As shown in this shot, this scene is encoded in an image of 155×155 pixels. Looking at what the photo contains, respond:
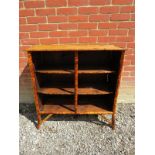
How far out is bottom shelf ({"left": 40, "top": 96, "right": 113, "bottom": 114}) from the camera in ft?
7.41

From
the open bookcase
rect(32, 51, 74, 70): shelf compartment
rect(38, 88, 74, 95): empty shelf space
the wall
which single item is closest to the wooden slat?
the open bookcase

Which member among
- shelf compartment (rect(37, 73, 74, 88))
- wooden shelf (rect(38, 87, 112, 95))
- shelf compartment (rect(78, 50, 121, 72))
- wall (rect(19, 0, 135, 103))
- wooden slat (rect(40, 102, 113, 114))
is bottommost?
wooden slat (rect(40, 102, 113, 114))

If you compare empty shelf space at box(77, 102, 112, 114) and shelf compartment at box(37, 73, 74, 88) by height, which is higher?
shelf compartment at box(37, 73, 74, 88)

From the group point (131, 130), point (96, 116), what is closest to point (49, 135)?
point (96, 116)

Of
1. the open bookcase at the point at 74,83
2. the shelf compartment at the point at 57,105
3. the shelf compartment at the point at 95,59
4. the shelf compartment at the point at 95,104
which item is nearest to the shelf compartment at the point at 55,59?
the open bookcase at the point at 74,83

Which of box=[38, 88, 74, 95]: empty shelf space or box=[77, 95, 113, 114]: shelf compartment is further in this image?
box=[77, 95, 113, 114]: shelf compartment

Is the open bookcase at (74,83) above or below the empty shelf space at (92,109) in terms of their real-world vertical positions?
above

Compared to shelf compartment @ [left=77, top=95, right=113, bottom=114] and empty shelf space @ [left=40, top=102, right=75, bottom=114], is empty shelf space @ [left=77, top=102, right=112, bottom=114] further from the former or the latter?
empty shelf space @ [left=40, top=102, right=75, bottom=114]

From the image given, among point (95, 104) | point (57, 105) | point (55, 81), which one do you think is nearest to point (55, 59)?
point (55, 81)

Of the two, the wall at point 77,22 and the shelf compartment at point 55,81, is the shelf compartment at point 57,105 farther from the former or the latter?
the wall at point 77,22

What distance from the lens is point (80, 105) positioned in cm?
239

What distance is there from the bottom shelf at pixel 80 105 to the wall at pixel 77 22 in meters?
0.81

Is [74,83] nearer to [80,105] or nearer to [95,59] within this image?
[80,105]

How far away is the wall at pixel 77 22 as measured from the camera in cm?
214
